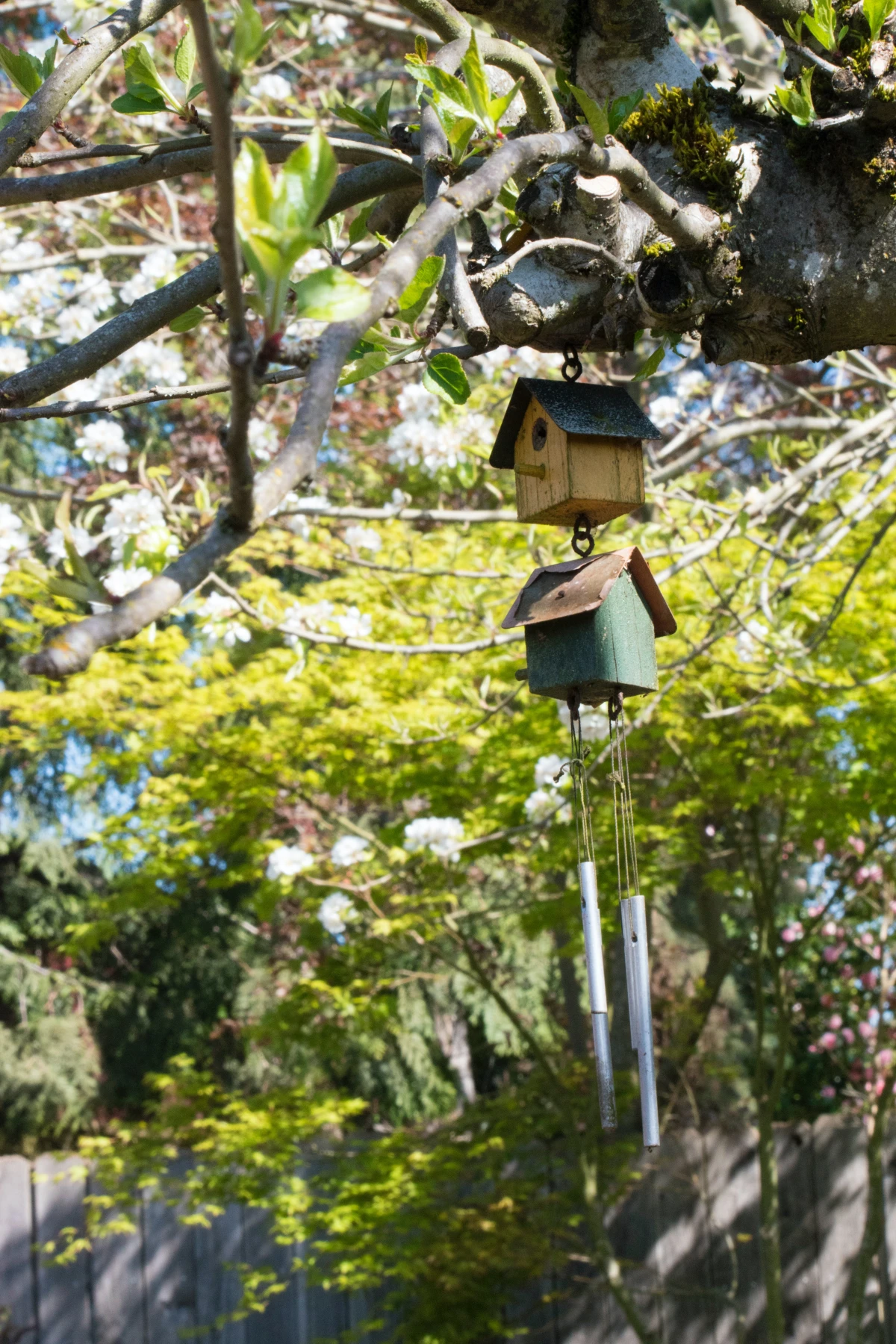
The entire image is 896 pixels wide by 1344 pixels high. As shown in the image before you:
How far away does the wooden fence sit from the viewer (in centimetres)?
520

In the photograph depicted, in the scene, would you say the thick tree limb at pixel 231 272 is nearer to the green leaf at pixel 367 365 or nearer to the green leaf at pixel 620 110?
the green leaf at pixel 367 365

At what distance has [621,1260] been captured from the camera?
5160 millimetres

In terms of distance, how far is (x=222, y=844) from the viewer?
4922mm

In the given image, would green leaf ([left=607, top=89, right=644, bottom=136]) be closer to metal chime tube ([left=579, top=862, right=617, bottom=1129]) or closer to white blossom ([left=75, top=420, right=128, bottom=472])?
metal chime tube ([left=579, top=862, right=617, bottom=1129])

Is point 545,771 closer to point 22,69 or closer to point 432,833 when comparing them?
point 432,833

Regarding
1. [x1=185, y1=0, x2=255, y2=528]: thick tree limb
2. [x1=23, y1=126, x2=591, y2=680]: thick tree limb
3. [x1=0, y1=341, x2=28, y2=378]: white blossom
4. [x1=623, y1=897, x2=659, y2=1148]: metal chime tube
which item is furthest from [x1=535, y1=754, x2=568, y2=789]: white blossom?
[x1=185, y1=0, x2=255, y2=528]: thick tree limb

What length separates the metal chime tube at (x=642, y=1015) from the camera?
1602 mm

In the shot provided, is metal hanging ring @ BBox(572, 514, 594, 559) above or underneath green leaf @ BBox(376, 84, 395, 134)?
underneath

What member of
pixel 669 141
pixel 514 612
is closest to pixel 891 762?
pixel 514 612

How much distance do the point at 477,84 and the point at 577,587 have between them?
0.79 m

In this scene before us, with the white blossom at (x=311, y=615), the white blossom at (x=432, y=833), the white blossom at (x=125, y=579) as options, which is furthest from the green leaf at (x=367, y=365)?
the white blossom at (x=432, y=833)

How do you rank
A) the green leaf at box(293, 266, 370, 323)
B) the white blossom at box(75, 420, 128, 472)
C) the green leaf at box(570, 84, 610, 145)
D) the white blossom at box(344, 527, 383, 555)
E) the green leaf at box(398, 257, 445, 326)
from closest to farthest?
the green leaf at box(293, 266, 370, 323), the green leaf at box(398, 257, 445, 326), the green leaf at box(570, 84, 610, 145), the white blossom at box(75, 420, 128, 472), the white blossom at box(344, 527, 383, 555)

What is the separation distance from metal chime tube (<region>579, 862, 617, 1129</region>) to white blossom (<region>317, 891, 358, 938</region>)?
2523 mm

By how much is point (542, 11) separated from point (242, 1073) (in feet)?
27.0
